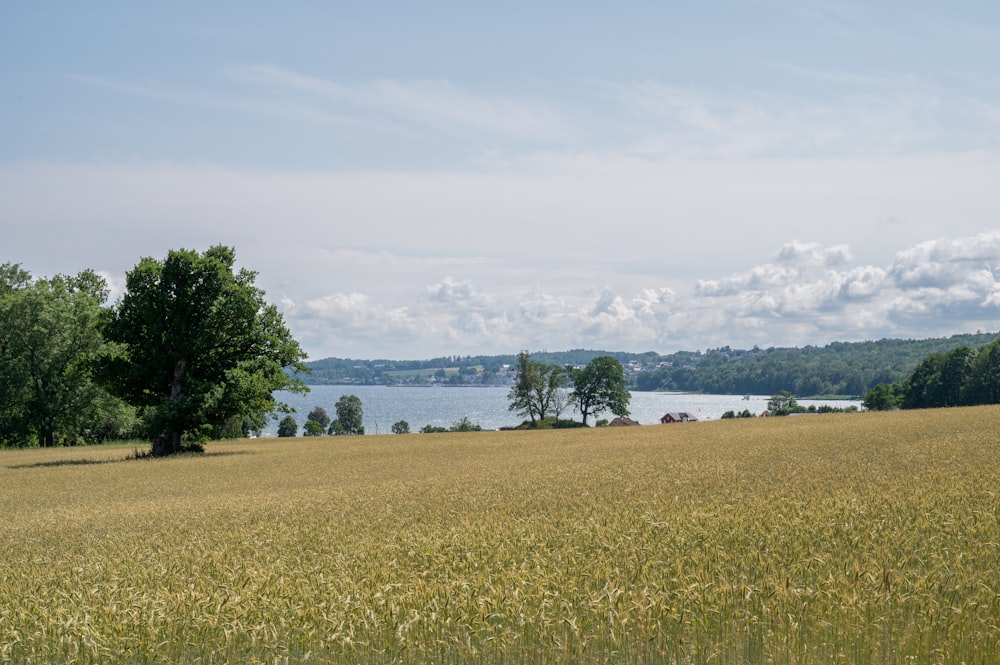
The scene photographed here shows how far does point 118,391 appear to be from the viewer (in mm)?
42969

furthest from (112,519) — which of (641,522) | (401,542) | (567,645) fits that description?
(567,645)

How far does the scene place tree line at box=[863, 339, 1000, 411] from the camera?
357 ft

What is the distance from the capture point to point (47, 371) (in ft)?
200

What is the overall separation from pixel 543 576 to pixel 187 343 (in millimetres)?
36601

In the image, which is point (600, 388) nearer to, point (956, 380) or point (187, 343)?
point (956, 380)

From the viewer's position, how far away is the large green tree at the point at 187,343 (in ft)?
136

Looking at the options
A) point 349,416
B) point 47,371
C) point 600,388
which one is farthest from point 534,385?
point 47,371

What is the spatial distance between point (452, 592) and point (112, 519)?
14140mm

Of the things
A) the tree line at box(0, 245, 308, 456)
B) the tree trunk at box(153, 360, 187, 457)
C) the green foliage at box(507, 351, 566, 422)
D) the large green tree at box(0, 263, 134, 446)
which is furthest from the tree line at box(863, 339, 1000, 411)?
the large green tree at box(0, 263, 134, 446)

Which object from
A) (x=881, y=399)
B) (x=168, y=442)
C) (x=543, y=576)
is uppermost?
(x=543, y=576)

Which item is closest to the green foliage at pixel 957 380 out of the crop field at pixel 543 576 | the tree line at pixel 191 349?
the tree line at pixel 191 349

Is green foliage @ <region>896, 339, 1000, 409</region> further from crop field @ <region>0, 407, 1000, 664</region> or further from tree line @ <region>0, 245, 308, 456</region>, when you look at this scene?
crop field @ <region>0, 407, 1000, 664</region>

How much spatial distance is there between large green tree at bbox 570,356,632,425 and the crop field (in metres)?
105

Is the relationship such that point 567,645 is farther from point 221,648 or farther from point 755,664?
point 221,648
